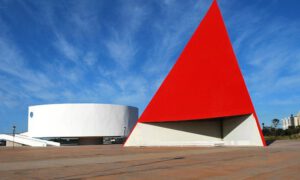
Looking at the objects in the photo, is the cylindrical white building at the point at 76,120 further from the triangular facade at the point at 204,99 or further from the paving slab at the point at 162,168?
the paving slab at the point at 162,168

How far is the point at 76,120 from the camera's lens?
2226 inches

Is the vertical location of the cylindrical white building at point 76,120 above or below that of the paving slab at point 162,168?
above

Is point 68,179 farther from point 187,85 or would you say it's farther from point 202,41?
point 202,41

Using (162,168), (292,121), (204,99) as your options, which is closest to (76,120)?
(204,99)

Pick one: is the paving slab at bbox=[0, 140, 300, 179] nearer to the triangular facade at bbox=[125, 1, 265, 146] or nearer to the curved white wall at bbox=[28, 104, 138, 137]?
the triangular facade at bbox=[125, 1, 265, 146]

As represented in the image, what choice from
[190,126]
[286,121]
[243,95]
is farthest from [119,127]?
[286,121]

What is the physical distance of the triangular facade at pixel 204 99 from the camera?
24.6 metres

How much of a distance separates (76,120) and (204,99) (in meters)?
35.7

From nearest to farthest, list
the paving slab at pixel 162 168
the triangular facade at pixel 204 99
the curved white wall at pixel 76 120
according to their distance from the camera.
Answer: the paving slab at pixel 162 168 → the triangular facade at pixel 204 99 → the curved white wall at pixel 76 120

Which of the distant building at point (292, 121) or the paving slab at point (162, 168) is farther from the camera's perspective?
the distant building at point (292, 121)

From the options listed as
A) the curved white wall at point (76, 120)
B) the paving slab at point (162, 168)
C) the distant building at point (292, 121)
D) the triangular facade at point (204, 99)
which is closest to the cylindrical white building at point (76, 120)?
the curved white wall at point (76, 120)

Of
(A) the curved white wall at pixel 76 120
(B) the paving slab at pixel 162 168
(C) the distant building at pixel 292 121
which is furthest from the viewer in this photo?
(C) the distant building at pixel 292 121

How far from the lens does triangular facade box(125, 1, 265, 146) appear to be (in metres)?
24.6

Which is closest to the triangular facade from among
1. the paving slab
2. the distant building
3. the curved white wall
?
the paving slab
